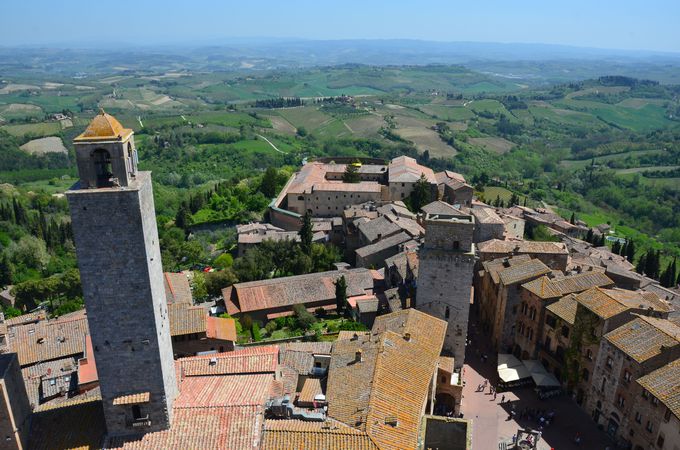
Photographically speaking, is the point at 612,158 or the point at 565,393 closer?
the point at 565,393

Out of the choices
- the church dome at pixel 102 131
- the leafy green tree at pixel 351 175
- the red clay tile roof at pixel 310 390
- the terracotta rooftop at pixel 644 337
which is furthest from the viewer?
the leafy green tree at pixel 351 175

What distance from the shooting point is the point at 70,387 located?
3400cm

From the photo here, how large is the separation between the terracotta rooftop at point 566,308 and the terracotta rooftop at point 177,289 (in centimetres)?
2998

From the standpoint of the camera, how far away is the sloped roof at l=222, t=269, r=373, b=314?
1927 inches

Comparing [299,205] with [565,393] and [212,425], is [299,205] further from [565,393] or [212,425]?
[212,425]

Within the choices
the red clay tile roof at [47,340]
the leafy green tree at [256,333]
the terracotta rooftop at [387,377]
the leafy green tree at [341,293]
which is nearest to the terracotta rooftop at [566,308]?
the terracotta rooftop at [387,377]

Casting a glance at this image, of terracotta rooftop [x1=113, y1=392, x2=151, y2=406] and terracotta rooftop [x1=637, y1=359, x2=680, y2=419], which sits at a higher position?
terracotta rooftop [x1=113, y1=392, x2=151, y2=406]

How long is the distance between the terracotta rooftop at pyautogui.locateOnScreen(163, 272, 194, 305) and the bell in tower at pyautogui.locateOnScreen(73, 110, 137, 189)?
25.0 m

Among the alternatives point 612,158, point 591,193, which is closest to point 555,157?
point 612,158

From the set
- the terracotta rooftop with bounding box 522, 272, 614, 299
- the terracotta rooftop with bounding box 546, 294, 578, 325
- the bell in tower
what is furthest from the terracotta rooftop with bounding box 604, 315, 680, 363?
the bell in tower

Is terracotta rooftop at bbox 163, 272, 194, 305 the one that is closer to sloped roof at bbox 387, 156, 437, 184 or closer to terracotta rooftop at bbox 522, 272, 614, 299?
terracotta rooftop at bbox 522, 272, 614, 299

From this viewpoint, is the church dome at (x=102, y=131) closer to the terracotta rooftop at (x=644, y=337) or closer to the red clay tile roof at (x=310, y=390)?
the red clay tile roof at (x=310, y=390)

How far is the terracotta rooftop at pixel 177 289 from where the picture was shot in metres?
46.4

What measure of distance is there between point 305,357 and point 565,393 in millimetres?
20280
